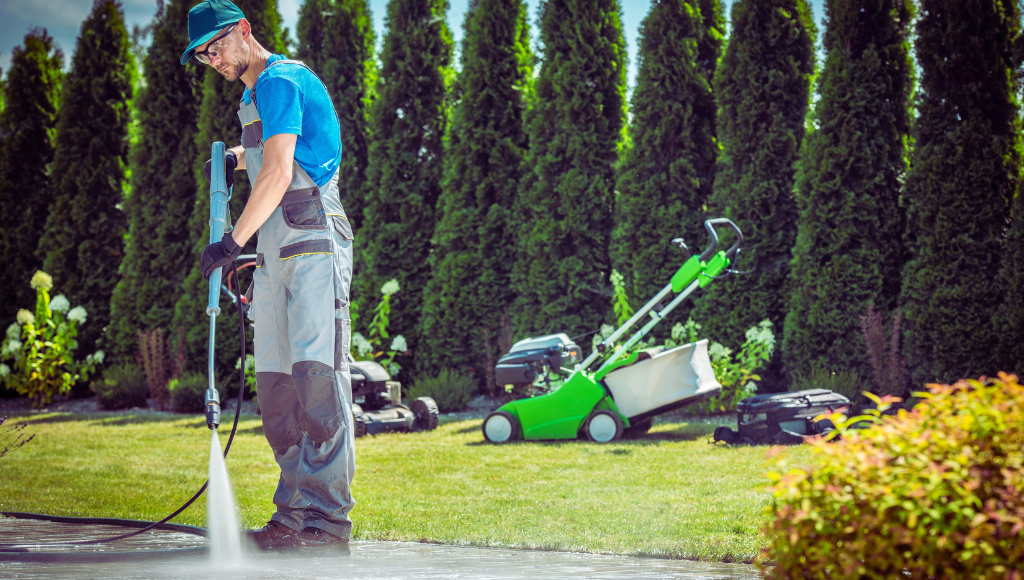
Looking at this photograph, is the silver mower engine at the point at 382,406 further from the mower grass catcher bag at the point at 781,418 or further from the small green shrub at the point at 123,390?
the small green shrub at the point at 123,390

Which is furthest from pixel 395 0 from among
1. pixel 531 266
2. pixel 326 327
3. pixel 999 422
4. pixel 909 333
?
pixel 999 422

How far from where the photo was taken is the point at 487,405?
871 centimetres

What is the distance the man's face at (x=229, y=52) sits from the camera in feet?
9.29

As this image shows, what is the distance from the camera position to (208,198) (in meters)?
9.46

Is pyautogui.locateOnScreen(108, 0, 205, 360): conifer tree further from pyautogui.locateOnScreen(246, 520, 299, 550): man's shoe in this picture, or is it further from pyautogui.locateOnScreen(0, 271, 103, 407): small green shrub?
pyautogui.locateOnScreen(246, 520, 299, 550): man's shoe

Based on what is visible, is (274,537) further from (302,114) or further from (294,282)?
(302,114)

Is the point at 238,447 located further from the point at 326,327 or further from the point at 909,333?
the point at 909,333

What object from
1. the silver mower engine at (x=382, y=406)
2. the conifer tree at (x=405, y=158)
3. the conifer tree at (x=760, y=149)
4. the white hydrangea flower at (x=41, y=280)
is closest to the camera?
the silver mower engine at (x=382, y=406)

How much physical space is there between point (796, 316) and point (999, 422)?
626 centimetres

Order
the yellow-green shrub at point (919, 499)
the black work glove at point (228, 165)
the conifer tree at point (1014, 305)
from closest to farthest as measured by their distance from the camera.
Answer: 1. the yellow-green shrub at point (919, 499)
2. the black work glove at point (228, 165)
3. the conifer tree at point (1014, 305)

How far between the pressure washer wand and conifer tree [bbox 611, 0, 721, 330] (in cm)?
552

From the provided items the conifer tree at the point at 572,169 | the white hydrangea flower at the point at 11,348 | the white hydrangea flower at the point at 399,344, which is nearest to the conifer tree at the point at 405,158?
the white hydrangea flower at the point at 399,344

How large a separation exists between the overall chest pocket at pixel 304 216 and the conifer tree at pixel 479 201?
19.8ft

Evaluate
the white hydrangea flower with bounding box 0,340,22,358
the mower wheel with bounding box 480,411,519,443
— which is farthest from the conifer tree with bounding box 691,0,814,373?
the white hydrangea flower with bounding box 0,340,22,358
